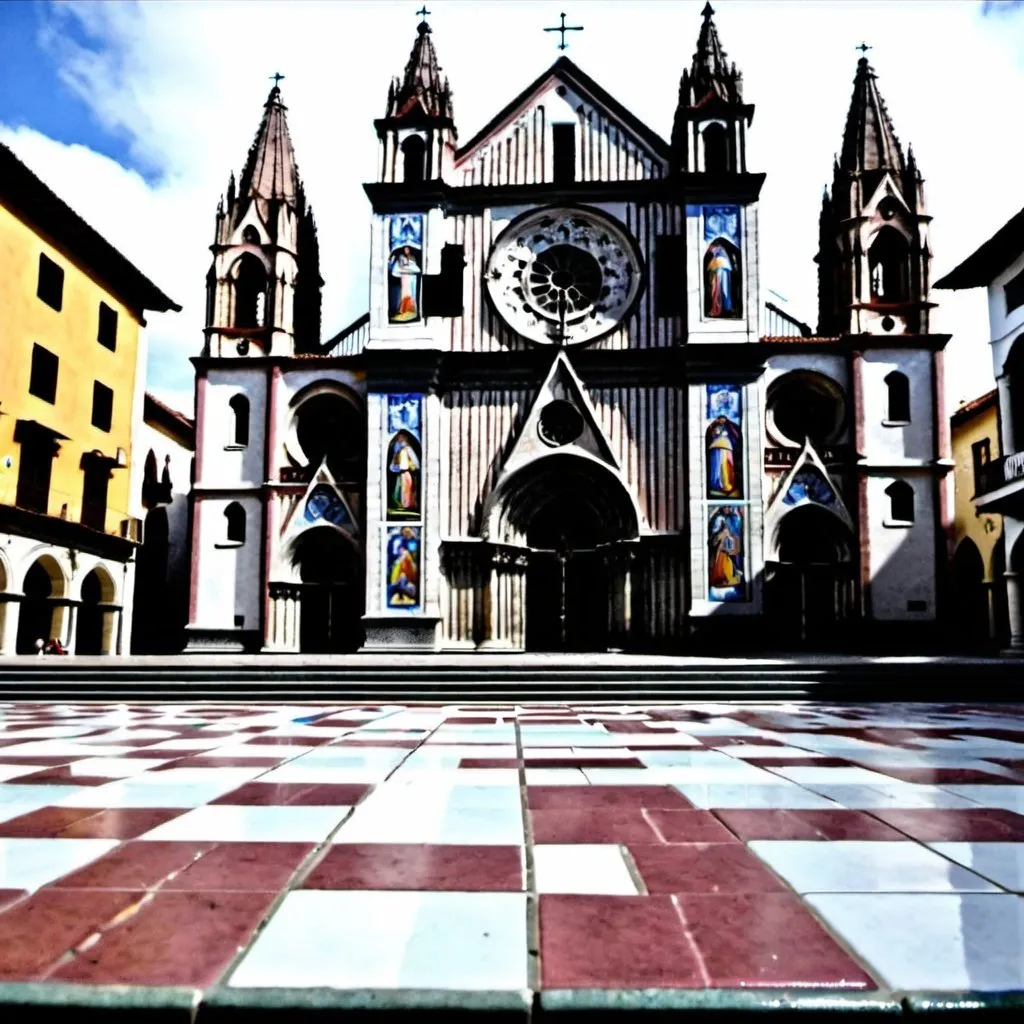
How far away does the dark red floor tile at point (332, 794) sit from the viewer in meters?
5.00

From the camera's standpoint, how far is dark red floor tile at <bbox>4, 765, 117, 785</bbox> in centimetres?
566

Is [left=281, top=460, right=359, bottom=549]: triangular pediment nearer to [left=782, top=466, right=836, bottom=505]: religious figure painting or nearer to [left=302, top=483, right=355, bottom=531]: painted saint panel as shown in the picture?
[left=302, top=483, right=355, bottom=531]: painted saint panel

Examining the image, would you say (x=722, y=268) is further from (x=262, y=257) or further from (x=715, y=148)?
(x=262, y=257)

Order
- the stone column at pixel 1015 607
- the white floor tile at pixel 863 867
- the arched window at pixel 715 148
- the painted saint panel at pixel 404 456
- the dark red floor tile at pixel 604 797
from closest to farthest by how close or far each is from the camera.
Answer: the white floor tile at pixel 863 867, the dark red floor tile at pixel 604 797, the stone column at pixel 1015 607, the painted saint panel at pixel 404 456, the arched window at pixel 715 148


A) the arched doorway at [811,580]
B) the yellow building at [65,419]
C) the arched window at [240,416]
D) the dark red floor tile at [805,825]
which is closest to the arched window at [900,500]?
the arched doorway at [811,580]

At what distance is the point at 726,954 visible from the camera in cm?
264

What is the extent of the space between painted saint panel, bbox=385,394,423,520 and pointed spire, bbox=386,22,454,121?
318 inches

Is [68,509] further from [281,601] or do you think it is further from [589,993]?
[589,993]

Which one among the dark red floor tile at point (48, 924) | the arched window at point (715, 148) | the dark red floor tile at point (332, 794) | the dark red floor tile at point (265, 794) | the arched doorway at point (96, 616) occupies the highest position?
the arched window at point (715, 148)

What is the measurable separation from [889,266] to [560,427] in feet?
33.6

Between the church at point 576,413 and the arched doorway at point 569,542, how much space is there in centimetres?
7

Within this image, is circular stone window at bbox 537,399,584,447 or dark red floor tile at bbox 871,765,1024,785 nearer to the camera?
dark red floor tile at bbox 871,765,1024,785

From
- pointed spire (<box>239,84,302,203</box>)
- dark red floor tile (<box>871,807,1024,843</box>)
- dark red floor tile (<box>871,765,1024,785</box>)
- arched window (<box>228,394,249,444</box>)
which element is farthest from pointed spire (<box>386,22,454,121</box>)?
dark red floor tile (<box>871,807,1024,843</box>)

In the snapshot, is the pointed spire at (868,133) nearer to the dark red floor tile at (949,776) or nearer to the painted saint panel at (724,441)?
the painted saint panel at (724,441)
